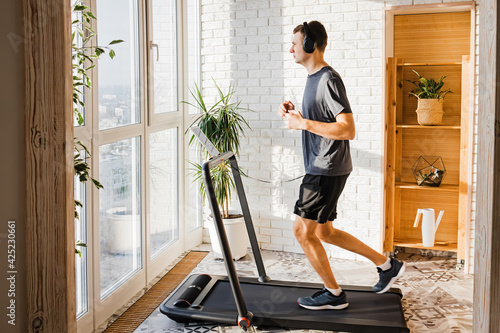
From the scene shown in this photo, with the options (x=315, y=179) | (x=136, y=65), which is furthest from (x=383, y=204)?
(x=136, y=65)

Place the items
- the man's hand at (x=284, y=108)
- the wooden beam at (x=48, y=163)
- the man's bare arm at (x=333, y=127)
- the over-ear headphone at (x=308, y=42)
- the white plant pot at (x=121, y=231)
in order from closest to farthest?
the wooden beam at (x=48, y=163), the man's bare arm at (x=333, y=127), the over-ear headphone at (x=308, y=42), the man's hand at (x=284, y=108), the white plant pot at (x=121, y=231)

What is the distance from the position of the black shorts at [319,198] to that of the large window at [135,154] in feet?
3.92

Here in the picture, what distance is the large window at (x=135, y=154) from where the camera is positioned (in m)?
3.21

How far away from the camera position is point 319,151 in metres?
3.28

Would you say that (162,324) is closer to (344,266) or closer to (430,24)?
(344,266)

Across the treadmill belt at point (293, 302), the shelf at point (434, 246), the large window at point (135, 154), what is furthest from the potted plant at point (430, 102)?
the large window at point (135, 154)

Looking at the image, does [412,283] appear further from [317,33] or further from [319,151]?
[317,33]

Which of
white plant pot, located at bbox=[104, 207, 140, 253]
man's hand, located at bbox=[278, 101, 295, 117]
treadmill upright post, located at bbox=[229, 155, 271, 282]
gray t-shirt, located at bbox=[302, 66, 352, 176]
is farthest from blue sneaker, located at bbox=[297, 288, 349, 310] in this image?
white plant pot, located at bbox=[104, 207, 140, 253]

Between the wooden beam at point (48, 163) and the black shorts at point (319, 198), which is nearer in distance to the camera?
the wooden beam at point (48, 163)

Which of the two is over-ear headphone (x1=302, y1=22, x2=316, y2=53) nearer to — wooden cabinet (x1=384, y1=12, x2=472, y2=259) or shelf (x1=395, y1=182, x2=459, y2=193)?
wooden cabinet (x1=384, y1=12, x2=472, y2=259)

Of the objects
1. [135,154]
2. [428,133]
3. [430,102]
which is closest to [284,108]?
[135,154]

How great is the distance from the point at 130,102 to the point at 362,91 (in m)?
1.83

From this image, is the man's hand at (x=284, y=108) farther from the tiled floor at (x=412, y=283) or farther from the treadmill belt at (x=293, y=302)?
the tiled floor at (x=412, y=283)

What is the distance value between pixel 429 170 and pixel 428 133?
322 mm
